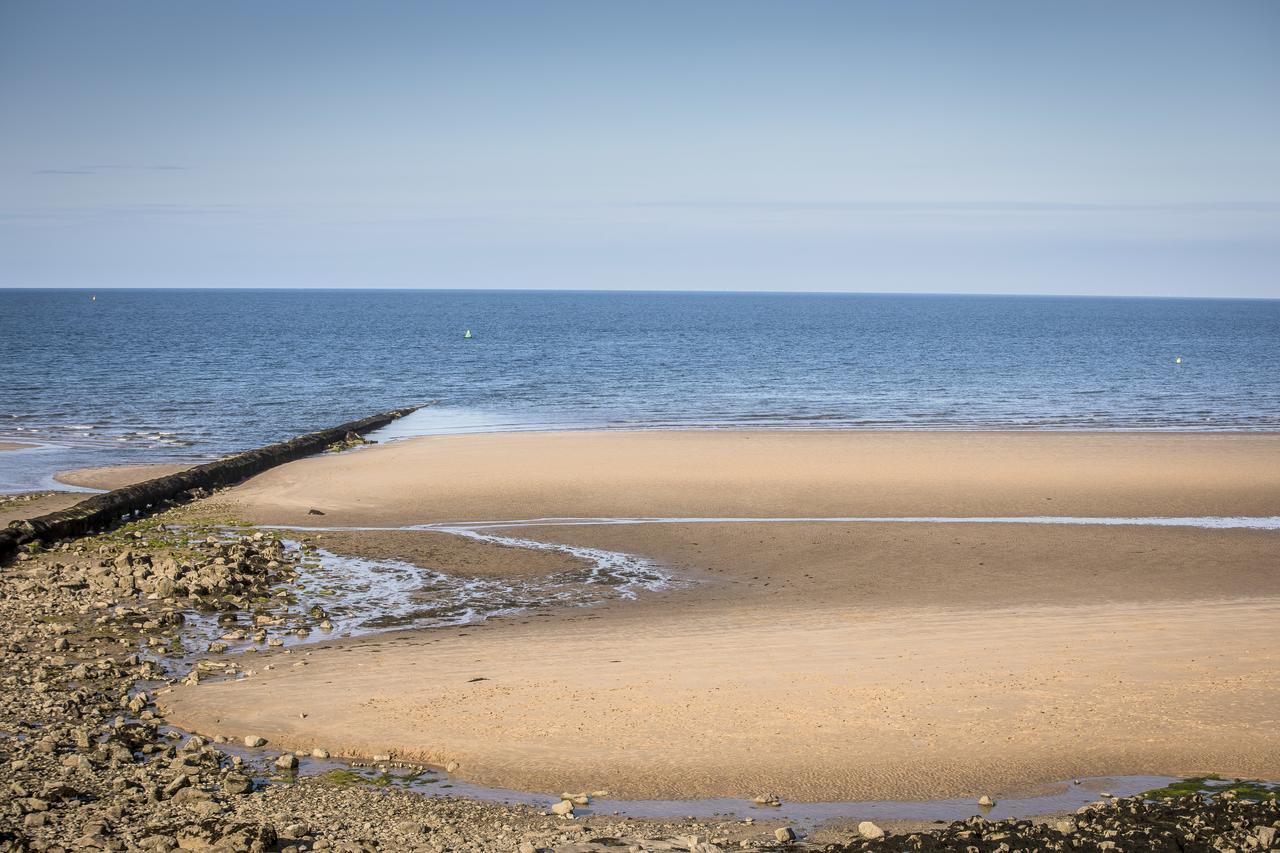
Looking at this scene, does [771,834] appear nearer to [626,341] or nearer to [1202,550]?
[1202,550]

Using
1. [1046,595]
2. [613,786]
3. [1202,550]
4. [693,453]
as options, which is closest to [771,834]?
[613,786]

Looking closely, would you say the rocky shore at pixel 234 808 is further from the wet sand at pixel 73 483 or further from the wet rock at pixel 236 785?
the wet sand at pixel 73 483

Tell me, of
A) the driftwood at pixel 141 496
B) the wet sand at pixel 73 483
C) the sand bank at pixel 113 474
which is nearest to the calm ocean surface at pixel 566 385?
the sand bank at pixel 113 474

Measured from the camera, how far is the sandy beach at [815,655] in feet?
32.8

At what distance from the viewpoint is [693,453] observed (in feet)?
105

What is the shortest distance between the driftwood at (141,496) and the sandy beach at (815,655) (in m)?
1.29

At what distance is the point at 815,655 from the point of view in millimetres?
13031

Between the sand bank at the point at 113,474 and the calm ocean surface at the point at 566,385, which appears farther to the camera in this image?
the calm ocean surface at the point at 566,385

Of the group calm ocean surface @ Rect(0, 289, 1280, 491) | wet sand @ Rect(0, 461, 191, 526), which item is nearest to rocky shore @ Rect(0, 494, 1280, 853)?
wet sand @ Rect(0, 461, 191, 526)

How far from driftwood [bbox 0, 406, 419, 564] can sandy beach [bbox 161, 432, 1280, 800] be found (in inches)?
50.7

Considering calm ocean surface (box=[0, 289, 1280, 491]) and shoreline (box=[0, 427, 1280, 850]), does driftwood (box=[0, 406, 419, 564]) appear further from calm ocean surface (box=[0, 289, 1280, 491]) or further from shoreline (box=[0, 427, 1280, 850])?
calm ocean surface (box=[0, 289, 1280, 491])

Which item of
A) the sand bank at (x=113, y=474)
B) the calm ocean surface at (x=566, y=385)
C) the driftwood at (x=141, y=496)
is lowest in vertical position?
the sand bank at (x=113, y=474)

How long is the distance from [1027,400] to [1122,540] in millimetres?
32628

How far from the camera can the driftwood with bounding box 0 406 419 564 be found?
1849 centimetres
